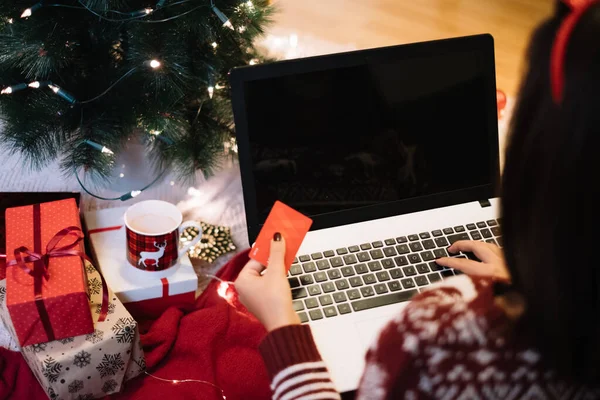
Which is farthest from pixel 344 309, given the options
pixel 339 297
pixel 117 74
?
pixel 117 74

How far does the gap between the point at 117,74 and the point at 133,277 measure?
374mm

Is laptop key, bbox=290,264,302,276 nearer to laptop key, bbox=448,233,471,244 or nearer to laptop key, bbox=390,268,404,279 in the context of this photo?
laptop key, bbox=390,268,404,279

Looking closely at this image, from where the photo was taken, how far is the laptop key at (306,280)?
3.18 feet

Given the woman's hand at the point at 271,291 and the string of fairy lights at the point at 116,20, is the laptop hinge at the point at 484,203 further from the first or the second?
the string of fairy lights at the point at 116,20

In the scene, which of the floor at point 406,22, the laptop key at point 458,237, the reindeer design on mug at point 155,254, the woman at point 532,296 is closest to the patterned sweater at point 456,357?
the woman at point 532,296

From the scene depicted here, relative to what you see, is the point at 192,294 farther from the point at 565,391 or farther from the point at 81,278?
the point at 565,391

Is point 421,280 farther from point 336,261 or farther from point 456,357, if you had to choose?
point 456,357

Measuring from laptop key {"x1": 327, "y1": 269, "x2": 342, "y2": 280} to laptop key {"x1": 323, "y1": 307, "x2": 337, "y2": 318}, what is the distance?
0.18ft

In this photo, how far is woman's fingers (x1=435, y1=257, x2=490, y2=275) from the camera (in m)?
0.97

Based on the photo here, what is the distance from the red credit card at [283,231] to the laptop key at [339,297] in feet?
0.36

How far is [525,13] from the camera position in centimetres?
234

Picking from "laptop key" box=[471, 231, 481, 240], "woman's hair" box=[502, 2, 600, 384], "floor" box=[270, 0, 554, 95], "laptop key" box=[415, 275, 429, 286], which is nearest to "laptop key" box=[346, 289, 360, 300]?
"laptop key" box=[415, 275, 429, 286]

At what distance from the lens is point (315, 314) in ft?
3.06

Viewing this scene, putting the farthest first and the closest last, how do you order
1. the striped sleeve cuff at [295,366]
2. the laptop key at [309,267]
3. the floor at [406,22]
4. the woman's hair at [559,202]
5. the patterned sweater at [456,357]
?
the floor at [406,22]
the laptop key at [309,267]
the striped sleeve cuff at [295,366]
the patterned sweater at [456,357]
the woman's hair at [559,202]
